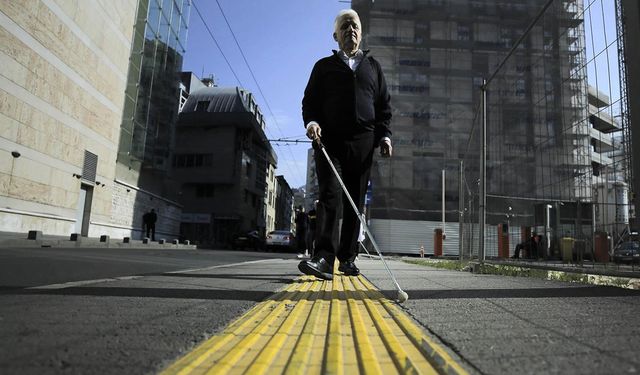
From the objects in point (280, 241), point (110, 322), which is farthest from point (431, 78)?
point (110, 322)

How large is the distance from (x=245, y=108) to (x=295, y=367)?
146 ft

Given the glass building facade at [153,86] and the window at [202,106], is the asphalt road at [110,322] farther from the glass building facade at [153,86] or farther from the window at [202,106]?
the window at [202,106]

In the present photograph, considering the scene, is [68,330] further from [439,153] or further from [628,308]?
[439,153]

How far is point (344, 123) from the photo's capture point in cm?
396

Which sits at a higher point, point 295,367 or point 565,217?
point 565,217

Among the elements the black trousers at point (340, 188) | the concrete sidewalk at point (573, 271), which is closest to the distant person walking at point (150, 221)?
the concrete sidewalk at point (573, 271)

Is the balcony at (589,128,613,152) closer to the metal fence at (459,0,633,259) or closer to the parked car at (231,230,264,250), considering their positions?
the metal fence at (459,0,633,259)

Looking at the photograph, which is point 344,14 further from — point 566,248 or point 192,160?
point 192,160

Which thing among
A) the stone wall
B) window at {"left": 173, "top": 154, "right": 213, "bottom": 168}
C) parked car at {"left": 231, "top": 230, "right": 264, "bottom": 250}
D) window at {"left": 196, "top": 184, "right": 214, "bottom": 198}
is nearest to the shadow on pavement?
the stone wall

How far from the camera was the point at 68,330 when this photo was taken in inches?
65.2

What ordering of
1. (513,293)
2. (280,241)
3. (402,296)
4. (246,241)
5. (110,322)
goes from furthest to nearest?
1. (246,241)
2. (280,241)
3. (513,293)
4. (402,296)
5. (110,322)

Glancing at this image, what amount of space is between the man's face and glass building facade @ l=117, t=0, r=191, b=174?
21.2m

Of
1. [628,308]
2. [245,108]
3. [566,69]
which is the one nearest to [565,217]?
[566,69]

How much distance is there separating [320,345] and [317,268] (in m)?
2.04
